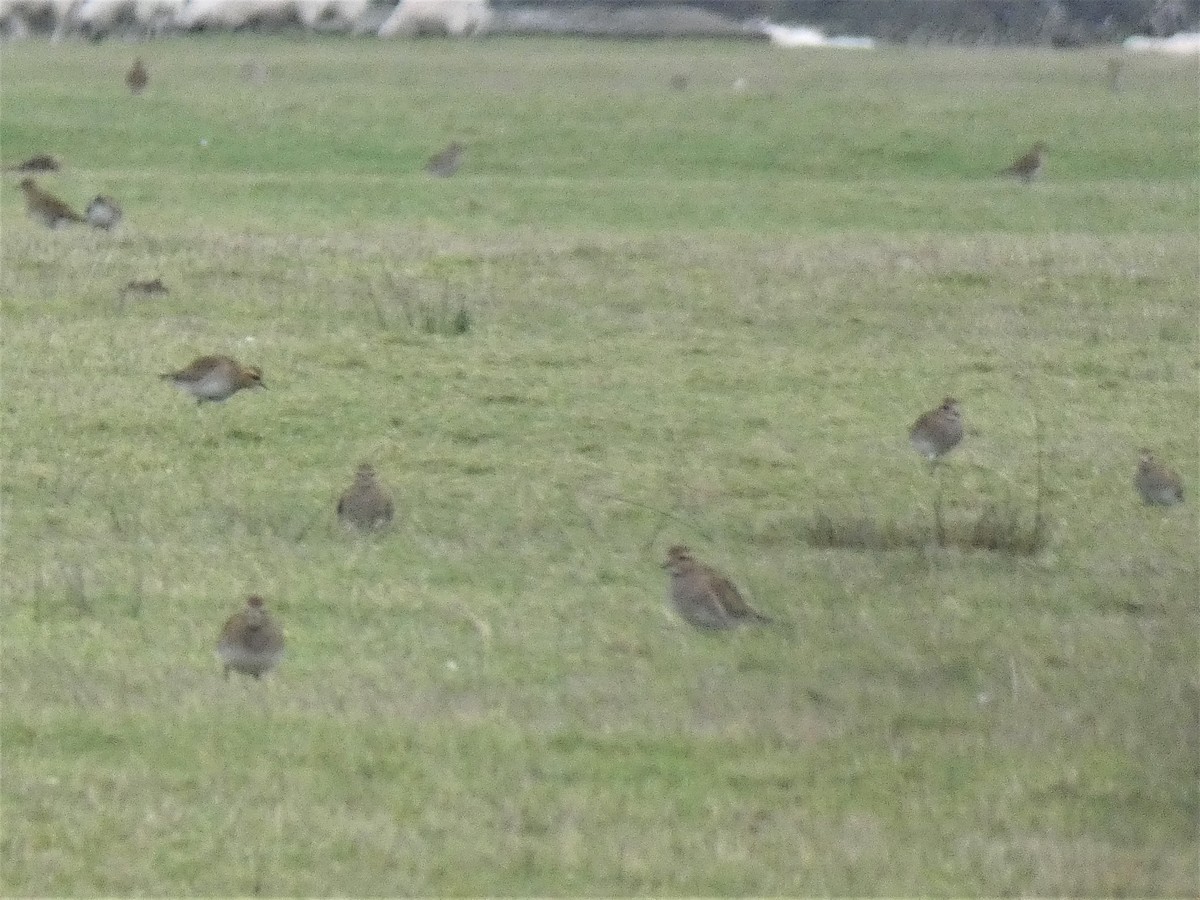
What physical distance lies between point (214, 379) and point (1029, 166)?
14.4m

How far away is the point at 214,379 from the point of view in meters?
13.3

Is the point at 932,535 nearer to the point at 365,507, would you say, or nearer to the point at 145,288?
the point at 365,507

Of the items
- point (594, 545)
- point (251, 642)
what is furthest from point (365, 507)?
point (251, 642)

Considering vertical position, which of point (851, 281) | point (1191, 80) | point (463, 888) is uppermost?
point (1191, 80)

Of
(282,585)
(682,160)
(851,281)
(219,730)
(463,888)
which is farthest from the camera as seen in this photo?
(682,160)

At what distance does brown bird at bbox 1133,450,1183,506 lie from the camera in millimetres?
12188

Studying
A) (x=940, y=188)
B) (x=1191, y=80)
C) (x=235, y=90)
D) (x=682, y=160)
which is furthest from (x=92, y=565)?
(x=1191, y=80)

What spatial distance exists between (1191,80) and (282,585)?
29.2 m

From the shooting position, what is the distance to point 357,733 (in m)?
8.34

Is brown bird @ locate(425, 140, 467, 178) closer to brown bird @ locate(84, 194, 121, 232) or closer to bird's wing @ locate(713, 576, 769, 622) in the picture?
brown bird @ locate(84, 194, 121, 232)

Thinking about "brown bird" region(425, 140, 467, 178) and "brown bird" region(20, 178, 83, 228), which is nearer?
"brown bird" region(20, 178, 83, 228)

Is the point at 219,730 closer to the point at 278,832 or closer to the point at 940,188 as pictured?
the point at 278,832

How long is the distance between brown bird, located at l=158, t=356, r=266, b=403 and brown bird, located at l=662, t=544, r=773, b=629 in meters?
4.06

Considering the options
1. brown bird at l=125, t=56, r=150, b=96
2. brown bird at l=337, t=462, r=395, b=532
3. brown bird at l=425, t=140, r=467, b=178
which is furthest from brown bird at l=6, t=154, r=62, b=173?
brown bird at l=337, t=462, r=395, b=532
